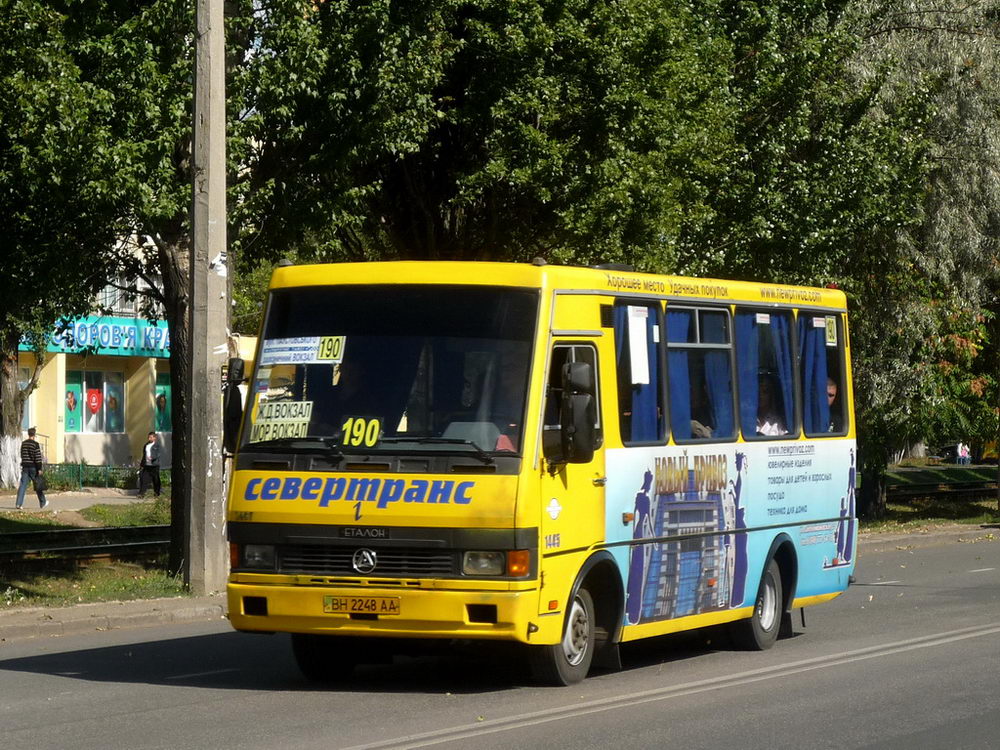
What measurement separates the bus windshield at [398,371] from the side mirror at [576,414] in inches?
10.4

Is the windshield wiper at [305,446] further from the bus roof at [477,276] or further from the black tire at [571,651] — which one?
the black tire at [571,651]

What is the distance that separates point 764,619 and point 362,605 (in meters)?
A: 4.56

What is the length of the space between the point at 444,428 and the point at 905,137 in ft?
65.4

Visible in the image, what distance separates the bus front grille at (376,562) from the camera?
1044 centimetres

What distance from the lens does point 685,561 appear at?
1255cm

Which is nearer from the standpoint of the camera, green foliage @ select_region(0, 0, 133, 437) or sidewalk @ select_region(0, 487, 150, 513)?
green foliage @ select_region(0, 0, 133, 437)

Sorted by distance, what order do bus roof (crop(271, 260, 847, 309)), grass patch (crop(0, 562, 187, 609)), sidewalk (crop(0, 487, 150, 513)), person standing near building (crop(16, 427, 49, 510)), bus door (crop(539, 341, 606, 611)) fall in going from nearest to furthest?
1. bus door (crop(539, 341, 606, 611))
2. bus roof (crop(271, 260, 847, 309))
3. grass patch (crop(0, 562, 187, 609))
4. person standing near building (crop(16, 427, 49, 510))
5. sidewalk (crop(0, 487, 150, 513))

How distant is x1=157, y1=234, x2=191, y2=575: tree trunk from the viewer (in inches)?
817

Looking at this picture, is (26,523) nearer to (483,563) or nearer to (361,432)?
(361,432)

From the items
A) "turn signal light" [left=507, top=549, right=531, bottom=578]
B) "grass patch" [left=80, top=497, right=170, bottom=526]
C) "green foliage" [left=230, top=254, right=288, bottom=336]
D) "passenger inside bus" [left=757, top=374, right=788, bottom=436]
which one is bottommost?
"turn signal light" [left=507, top=549, right=531, bottom=578]

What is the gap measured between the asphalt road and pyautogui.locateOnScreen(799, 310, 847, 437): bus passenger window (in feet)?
5.85

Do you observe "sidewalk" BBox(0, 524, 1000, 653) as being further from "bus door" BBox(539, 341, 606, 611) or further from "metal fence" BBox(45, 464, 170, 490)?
"metal fence" BBox(45, 464, 170, 490)

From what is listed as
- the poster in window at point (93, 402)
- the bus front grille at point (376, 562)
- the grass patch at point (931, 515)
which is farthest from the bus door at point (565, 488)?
the poster in window at point (93, 402)

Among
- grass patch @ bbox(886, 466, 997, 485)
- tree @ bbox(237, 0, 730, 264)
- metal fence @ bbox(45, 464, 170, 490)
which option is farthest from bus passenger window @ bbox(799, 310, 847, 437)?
grass patch @ bbox(886, 466, 997, 485)
